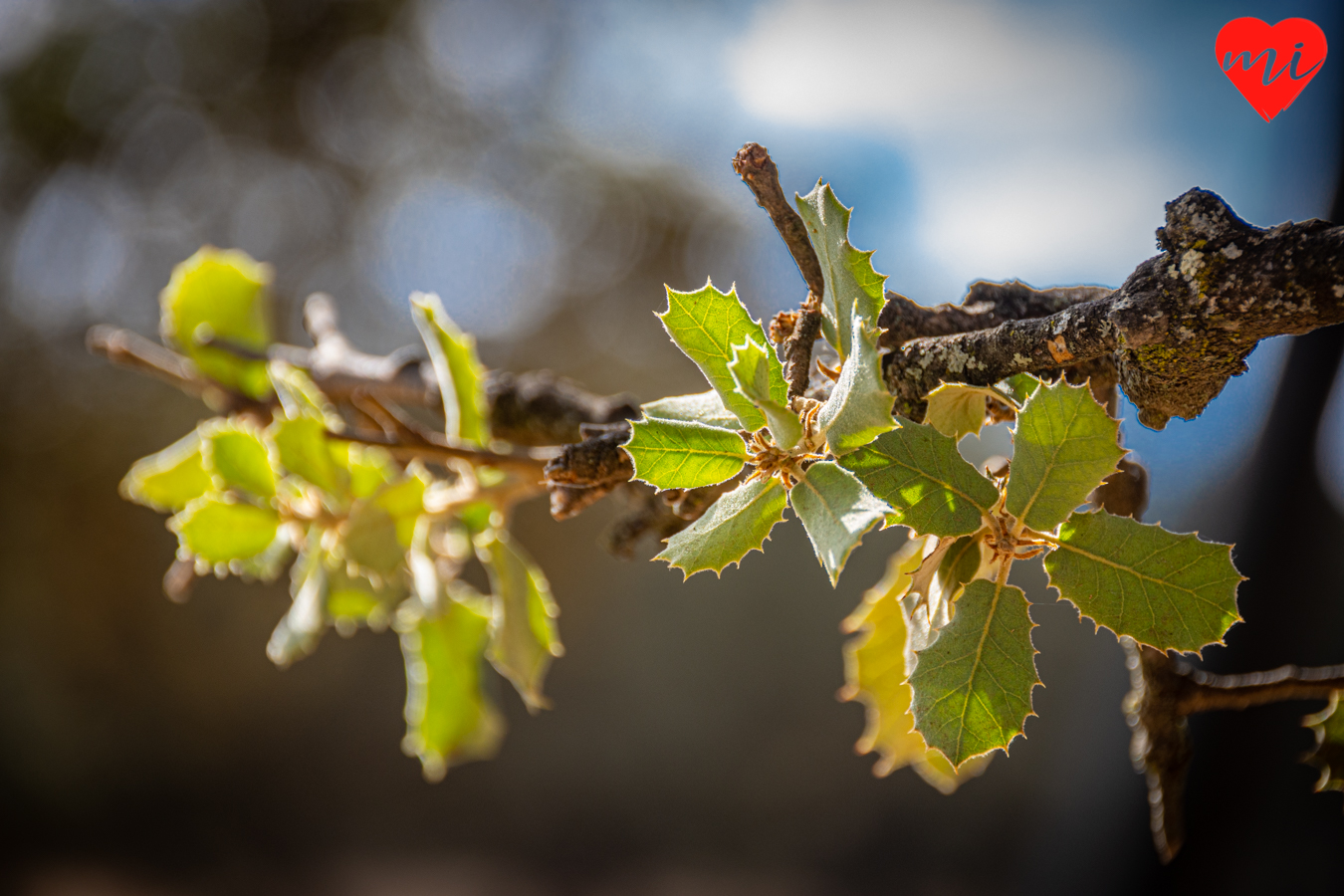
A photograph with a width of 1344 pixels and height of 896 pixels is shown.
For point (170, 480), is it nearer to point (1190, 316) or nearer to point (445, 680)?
point (445, 680)

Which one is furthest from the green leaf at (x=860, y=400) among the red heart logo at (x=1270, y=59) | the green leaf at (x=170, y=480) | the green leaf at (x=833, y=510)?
the green leaf at (x=170, y=480)

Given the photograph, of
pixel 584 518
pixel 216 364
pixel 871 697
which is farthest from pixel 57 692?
pixel 871 697

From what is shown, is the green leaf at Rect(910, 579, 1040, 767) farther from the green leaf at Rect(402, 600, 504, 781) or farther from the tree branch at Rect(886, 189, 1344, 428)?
the green leaf at Rect(402, 600, 504, 781)

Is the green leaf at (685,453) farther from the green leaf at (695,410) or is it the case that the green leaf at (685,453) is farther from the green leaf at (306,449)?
the green leaf at (306,449)

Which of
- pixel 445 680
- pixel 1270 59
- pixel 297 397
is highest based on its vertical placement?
pixel 1270 59

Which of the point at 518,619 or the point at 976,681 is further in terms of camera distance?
the point at 518,619

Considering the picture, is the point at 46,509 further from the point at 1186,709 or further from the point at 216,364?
the point at 1186,709

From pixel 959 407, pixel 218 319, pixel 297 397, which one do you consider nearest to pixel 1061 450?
pixel 959 407
